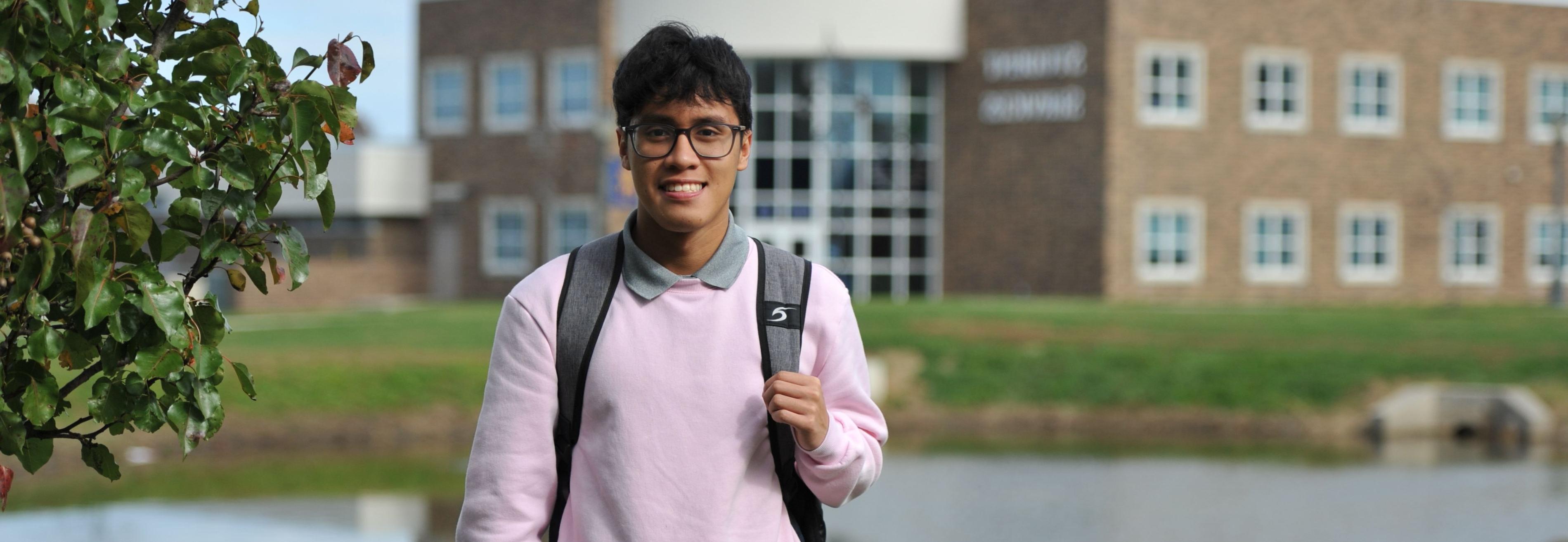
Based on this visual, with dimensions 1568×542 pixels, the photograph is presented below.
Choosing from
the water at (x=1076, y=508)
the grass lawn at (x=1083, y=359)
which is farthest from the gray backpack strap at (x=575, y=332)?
the grass lawn at (x=1083, y=359)

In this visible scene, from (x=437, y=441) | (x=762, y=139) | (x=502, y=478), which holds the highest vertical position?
(x=762, y=139)

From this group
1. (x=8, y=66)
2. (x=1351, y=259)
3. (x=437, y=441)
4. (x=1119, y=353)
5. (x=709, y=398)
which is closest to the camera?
(x=8, y=66)

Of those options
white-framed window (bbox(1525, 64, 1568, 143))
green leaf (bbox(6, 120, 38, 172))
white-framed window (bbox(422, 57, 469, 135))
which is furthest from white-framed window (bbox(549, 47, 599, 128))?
green leaf (bbox(6, 120, 38, 172))

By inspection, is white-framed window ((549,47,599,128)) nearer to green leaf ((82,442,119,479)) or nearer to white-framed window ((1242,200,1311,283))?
white-framed window ((1242,200,1311,283))

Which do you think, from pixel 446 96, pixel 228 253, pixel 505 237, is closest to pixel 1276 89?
pixel 505 237

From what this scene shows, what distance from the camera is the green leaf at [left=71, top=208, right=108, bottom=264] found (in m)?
2.45

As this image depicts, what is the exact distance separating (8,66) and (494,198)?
39201 mm

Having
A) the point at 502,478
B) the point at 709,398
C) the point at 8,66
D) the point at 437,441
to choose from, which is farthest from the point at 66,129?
the point at 437,441

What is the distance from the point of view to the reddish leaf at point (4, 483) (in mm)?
2760

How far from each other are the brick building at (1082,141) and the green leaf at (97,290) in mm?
32627

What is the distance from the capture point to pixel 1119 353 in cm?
2122

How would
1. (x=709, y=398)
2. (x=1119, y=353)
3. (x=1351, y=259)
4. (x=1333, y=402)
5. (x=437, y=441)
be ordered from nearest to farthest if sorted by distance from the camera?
(x=709, y=398) < (x=437, y=441) < (x=1333, y=402) < (x=1119, y=353) < (x=1351, y=259)

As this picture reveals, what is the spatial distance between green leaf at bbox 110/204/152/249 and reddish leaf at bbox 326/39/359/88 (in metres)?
0.36

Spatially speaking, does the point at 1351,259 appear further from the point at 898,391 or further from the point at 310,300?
the point at 310,300
